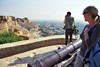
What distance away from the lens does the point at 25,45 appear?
880 centimetres

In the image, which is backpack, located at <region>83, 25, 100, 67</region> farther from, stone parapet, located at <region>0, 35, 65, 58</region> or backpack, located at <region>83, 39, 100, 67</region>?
stone parapet, located at <region>0, 35, 65, 58</region>

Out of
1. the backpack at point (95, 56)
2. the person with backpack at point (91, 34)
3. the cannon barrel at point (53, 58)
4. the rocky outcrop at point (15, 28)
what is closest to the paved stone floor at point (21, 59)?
the cannon barrel at point (53, 58)

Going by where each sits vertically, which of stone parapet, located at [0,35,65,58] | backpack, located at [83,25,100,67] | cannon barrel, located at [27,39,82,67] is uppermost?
backpack, located at [83,25,100,67]

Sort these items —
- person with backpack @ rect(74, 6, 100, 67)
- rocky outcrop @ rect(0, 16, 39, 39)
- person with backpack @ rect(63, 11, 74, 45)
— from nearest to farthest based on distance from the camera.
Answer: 1. person with backpack @ rect(74, 6, 100, 67)
2. person with backpack @ rect(63, 11, 74, 45)
3. rocky outcrop @ rect(0, 16, 39, 39)

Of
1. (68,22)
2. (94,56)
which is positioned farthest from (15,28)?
(94,56)

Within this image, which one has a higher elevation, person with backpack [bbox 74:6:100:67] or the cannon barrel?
person with backpack [bbox 74:6:100:67]

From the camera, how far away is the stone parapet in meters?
8.09

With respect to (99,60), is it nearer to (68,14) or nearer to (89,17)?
(89,17)

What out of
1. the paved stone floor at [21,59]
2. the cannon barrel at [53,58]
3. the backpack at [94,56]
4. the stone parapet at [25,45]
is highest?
the backpack at [94,56]

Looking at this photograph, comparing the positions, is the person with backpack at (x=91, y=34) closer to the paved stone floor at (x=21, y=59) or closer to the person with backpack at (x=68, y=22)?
the paved stone floor at (x=21, y=59)

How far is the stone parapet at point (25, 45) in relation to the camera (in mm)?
8088

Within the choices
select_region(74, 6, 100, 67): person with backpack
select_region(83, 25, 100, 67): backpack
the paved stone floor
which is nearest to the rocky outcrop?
the paved stone floor

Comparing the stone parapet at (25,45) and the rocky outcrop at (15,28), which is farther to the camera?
the rocky outcrop at (15,28)

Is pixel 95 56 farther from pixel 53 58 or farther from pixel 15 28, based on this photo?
pixel 15 28
